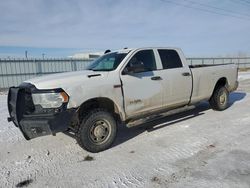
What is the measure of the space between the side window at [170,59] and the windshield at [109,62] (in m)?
1.03

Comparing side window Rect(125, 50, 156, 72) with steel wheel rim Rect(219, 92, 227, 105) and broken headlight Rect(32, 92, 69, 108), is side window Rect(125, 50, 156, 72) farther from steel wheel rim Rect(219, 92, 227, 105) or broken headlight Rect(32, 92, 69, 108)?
steel wheel rim Rect(219, 92, 227, 105)

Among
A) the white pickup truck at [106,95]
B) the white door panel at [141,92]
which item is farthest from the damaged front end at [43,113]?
the white door panel at [141,92]

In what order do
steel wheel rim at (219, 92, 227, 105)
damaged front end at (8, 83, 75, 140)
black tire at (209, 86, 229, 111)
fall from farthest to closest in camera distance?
1. steel wheel rim at (219, 92, 227, 105)
2. black tire at (209, 86, 229, 111)
3. damaged front end at (8, 83, 75, 140)

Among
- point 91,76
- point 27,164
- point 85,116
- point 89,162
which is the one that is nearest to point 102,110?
point 85,116

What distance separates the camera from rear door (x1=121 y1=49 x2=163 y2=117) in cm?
461

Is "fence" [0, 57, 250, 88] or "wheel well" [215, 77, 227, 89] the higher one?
"fence" [0, 57, 250, 88]

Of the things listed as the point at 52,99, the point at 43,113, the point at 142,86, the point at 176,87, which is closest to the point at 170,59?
the point at 176,87

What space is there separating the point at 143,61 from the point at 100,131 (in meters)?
1.84

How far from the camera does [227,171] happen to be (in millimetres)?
3361

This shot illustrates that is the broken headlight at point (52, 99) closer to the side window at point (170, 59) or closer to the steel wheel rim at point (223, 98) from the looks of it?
the side window at point (170, 59)

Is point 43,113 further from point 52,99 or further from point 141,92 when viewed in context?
point 141,92

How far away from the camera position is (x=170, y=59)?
559 cm

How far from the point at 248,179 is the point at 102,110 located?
2.58 m

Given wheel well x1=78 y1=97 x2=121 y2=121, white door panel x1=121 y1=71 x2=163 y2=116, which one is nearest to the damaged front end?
wheel well x1=78 y1=97 x2=121 y2=121
